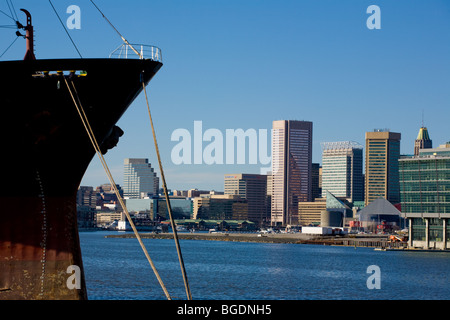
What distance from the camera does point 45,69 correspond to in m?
25.9

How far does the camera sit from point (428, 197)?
134 m

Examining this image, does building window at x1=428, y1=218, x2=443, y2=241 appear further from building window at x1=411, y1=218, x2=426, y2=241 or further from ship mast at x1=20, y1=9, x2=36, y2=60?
ship mast at x1=20, y1=9, x2=36, y2=60

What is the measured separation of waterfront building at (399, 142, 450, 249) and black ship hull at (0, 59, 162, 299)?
4440 inches

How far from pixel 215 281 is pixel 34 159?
39.5 metres

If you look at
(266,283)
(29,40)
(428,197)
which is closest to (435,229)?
(428,197)

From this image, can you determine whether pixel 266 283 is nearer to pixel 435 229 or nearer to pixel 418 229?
pixel 435 229

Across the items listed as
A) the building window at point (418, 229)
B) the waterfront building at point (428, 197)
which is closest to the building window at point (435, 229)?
the waterfront building at point (428, 197)

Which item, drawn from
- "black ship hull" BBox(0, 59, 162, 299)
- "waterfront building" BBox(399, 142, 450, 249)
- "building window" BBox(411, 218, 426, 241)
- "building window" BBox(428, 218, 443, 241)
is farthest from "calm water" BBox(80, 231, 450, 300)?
"building window" BBox(411, 218, 426, 241)

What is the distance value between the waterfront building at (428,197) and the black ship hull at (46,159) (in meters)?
113

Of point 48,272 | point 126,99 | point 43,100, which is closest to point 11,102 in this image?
point 43,100

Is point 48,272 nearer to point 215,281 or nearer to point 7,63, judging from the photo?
point 7,63

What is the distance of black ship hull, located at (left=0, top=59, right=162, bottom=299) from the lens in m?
25.5

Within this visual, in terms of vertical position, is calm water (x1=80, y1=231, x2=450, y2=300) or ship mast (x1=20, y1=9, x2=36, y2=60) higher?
ship mast (x1=20, y1=9, x2=36, y2=60)

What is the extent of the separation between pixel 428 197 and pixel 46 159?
385ft
